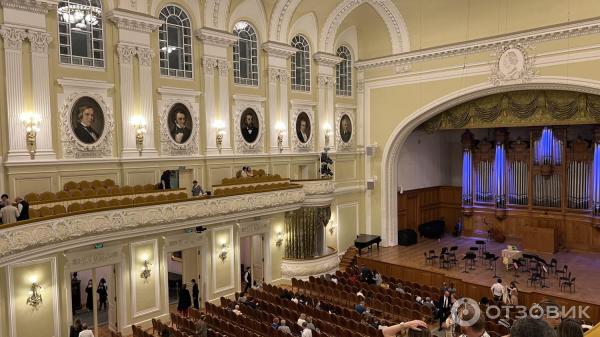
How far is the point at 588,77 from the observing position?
1722 cm

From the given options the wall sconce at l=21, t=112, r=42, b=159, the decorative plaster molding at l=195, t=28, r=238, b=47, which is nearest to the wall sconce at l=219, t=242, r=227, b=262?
the wall sconce at l=21, t=112, r=42, b=159

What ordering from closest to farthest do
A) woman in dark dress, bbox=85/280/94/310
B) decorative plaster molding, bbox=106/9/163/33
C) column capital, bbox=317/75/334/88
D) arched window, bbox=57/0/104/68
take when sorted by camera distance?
1. arched window, bbox=57/0/104/68
2. decorative plaster molding, bbox=106/9/163/33
3. woman in dark dress, bbox=85/280/94/310
4. column capital, bbox=317/75/334/88

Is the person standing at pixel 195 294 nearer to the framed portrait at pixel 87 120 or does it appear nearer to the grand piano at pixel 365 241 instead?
the framed portrait at pixel 87 120

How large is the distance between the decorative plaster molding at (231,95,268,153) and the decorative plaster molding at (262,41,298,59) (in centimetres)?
216

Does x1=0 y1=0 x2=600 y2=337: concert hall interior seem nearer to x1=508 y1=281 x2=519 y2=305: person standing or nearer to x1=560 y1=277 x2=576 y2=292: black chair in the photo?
x1=508 y1=281 x2=519 y2=305: person standing

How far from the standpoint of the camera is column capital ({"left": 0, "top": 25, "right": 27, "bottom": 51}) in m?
13.1

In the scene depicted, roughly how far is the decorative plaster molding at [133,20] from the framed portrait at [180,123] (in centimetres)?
291

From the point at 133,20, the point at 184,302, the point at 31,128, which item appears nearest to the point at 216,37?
the point at 133,20

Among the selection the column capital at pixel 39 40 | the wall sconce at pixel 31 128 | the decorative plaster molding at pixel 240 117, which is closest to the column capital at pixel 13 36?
the column capital at pixel 39 40

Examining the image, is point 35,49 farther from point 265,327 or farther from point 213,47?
point 265,327

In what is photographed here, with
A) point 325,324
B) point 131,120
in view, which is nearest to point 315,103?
point 131,120

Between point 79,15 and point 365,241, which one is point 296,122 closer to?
point 365,241

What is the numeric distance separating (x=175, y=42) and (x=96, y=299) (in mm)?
9628

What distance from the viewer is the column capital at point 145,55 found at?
52.6 feet
